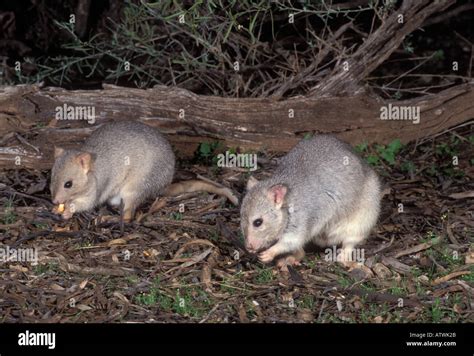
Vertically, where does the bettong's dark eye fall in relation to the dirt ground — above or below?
above

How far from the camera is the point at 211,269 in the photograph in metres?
6.39

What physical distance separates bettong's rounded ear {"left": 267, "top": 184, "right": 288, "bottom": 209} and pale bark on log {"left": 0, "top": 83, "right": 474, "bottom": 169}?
2486 mm

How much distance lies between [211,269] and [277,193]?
2.57 ft

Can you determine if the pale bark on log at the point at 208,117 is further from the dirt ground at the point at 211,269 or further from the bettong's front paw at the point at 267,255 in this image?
the bettong's front paw at the point at 267,255

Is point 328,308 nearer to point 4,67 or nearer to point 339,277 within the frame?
point 339,277

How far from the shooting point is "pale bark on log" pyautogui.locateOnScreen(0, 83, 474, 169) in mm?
8281

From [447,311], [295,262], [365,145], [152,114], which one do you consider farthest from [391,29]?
[447,311]

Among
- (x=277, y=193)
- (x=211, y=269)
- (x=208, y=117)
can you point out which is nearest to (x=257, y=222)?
(x=277, y=193)

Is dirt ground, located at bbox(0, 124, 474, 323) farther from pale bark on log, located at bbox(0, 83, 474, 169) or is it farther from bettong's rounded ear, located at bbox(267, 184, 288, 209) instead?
bettong's rounded ear, located at bbox(267, 184, 288, 209)

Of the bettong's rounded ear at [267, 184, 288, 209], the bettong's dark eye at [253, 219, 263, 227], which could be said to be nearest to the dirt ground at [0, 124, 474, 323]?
the bettong's dark eye at [253, 219, 263, 227]

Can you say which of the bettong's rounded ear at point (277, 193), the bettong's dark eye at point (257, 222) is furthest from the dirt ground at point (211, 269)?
the bettong's rounded ear at point (277, 193)

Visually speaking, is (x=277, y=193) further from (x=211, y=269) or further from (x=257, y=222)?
(x=211, y=269)

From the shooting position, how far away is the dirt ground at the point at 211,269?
5820 millimetres
